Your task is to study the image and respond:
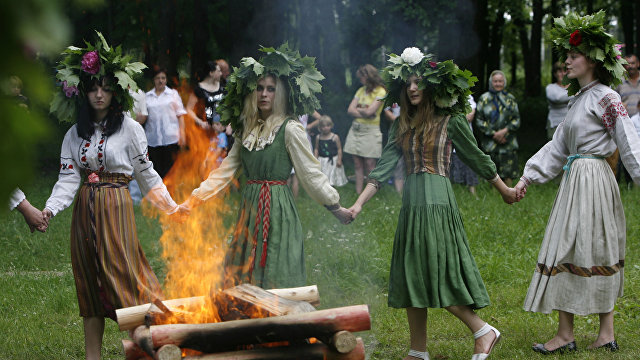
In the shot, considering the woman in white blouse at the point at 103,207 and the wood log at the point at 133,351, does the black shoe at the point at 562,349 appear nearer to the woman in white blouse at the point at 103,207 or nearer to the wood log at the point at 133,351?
the woman in white blouse at the point at 103,207

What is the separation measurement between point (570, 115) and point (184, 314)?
3.38 meters

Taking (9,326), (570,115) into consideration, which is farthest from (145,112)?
(570,115)

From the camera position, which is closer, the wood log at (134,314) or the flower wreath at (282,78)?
the wood log at (134,314)

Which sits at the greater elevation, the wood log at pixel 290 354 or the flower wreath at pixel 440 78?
the flower wreath at pixel 440 78

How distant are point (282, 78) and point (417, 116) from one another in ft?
3.42

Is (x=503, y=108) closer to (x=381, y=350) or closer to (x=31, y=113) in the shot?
(x=381, y=350)

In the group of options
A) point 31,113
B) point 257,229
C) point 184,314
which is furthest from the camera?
point 257,229

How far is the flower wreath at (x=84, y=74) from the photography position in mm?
5352

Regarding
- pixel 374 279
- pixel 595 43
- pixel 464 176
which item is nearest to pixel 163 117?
pixel 374 279

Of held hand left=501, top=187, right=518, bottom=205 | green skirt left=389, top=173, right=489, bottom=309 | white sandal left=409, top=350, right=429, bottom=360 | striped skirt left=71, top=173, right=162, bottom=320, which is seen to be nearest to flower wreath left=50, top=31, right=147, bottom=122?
striped skirt left=71, top=173, right=162, bottom=320

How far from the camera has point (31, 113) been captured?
123cm

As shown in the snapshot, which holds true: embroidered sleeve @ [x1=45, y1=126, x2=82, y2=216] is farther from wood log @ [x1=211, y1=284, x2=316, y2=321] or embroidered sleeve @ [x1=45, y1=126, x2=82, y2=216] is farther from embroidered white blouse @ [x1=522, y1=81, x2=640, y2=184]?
embroidered white blouse @ [x1=522, y1=81, x2=640, y2=184]

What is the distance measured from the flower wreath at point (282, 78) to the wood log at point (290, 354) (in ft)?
6.68

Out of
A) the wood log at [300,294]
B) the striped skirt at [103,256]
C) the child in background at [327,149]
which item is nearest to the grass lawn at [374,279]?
the striped skirt at [103,256]
